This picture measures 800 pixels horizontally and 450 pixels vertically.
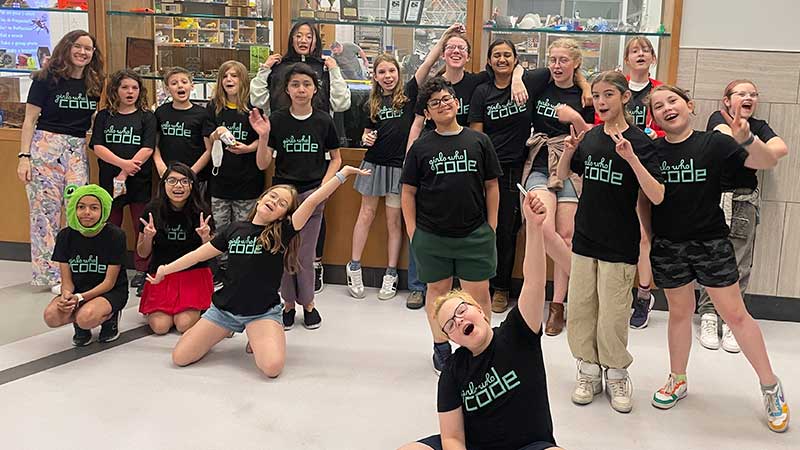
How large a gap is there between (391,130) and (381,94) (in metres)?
0.23

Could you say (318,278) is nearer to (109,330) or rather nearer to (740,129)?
(109,330)

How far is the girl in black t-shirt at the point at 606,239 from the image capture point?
3195mm

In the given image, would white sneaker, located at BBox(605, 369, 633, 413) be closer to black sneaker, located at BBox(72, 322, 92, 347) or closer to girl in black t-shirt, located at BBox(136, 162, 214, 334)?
girl in black t-shirt, located at BBox(136, 162, 214, 334)

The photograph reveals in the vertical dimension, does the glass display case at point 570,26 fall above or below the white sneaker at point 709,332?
above

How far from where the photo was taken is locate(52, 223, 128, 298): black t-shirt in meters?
3.93

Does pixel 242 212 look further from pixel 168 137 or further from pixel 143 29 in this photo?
pixel 143 29

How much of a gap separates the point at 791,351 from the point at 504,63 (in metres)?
2.11

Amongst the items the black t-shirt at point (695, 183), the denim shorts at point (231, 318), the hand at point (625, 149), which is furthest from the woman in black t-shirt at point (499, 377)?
the denim shorts at point (231, 318)

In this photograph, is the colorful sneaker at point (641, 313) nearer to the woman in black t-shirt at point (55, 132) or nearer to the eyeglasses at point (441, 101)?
the eyeglasses at point (441, 101)

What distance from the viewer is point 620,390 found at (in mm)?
3326

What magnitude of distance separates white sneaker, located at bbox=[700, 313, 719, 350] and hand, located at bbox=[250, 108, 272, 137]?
8.26 ft

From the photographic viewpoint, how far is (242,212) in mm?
4898

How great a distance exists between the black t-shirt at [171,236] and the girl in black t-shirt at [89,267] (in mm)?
286

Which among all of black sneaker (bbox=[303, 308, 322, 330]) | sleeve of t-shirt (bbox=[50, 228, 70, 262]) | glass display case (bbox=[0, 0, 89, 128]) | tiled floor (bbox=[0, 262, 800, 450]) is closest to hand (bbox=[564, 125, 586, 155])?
tiled floor (bbox=[0, 262, 800, 450])
